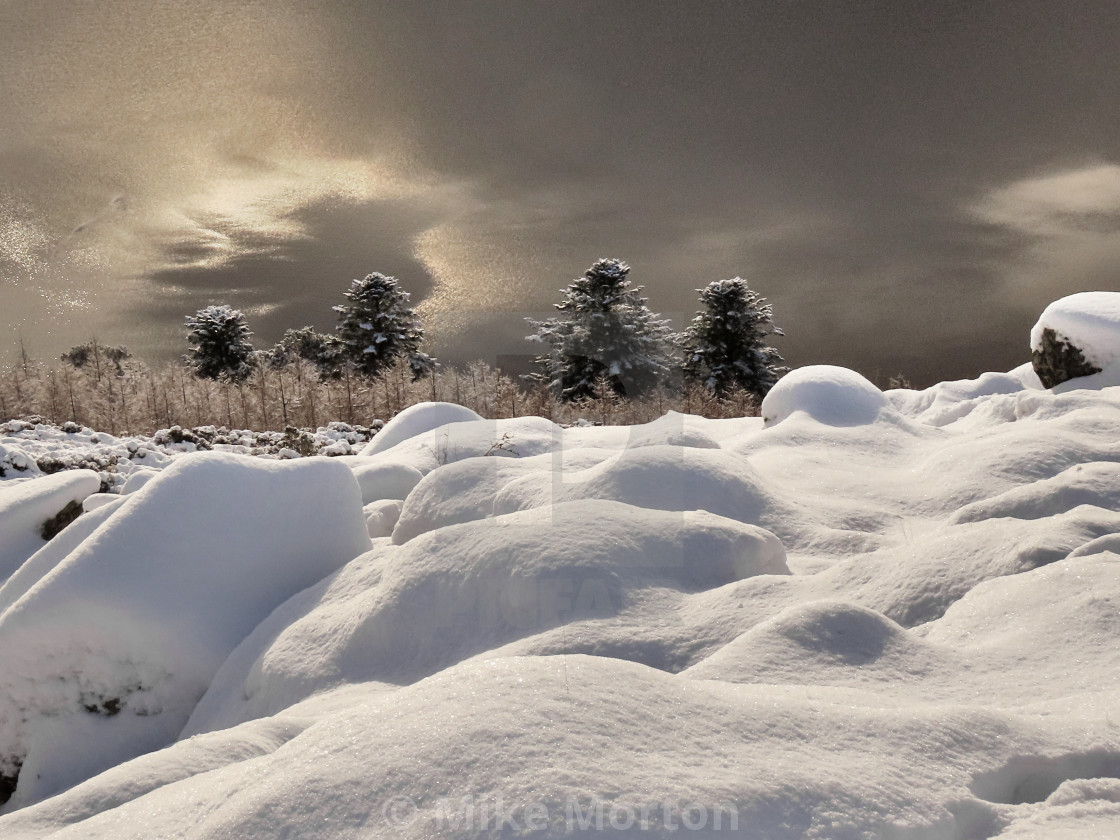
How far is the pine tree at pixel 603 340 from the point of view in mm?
17250

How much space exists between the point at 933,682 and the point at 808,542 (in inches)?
72.6

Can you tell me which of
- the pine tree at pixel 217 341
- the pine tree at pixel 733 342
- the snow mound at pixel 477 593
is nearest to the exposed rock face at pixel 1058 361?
the snow mound at pixel 477 593

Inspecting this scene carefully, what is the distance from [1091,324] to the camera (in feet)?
23.7

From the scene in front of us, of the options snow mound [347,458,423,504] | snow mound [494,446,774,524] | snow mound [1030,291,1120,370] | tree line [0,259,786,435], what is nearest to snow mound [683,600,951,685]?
snow mound [494,446,774,524]

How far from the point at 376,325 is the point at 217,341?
7136 mm

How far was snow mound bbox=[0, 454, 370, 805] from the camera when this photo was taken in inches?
→ 99.7

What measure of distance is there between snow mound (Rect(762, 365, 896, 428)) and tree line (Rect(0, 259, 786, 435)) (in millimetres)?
4279

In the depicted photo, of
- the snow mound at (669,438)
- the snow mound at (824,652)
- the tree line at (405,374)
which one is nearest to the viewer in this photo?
the snow mound at (824,652)

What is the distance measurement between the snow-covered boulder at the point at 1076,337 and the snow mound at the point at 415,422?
587cm

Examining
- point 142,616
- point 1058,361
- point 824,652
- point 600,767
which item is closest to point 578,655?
point 600,767

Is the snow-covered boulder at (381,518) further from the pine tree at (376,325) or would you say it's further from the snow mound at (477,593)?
the pine tree at (376,325)

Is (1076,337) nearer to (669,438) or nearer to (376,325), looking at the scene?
(669,438)

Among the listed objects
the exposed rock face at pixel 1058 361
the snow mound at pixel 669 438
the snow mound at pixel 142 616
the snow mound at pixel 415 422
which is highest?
the exposed rock face at pixel 1058 361

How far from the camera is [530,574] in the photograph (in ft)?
7.34
